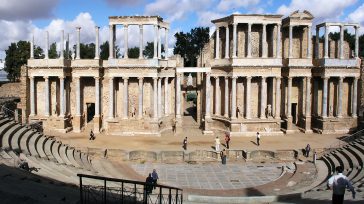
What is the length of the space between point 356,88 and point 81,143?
85.0 ft

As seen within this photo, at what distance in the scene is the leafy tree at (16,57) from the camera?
67.0 m

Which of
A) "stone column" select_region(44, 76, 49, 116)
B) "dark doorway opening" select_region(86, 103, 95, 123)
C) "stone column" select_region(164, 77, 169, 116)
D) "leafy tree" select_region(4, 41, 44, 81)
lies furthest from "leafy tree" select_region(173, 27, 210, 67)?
"stone column" select_region(44, 76, 49, 116)

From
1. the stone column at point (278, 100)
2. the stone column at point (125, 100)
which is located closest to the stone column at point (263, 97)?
the stone column at point (278, 100)

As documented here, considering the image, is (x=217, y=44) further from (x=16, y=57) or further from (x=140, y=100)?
(x=16, y=57)

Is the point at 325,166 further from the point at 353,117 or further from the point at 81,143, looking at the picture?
the point at 81,143

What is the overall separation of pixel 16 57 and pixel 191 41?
1455 inches

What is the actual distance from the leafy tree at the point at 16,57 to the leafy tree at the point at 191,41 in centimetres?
3330

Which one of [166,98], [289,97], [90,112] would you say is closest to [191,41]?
[90,112]

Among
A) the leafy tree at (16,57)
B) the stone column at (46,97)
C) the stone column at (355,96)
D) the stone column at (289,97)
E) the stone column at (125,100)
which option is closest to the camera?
the stone column at (125,100)

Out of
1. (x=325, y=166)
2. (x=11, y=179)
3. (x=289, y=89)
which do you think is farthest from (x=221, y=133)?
(x=11, y=179)

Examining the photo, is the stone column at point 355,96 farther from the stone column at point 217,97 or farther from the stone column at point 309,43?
the stone column at point 217,97

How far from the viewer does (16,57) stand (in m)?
66.9

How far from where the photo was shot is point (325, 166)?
26422 millimetres

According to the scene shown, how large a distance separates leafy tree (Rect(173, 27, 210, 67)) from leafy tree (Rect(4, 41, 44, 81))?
3330 centimetres
